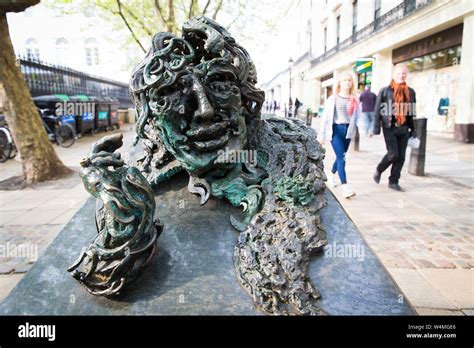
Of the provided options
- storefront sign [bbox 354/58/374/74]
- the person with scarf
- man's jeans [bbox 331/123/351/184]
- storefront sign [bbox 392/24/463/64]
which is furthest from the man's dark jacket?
storefront sign [bbox 354/58/374/74]

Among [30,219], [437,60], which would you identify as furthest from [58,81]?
[437,60]

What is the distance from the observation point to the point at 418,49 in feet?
50.2

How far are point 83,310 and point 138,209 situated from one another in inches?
18.6

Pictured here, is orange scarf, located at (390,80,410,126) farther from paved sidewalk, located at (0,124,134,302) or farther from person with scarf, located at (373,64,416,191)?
paved sidewalk, located at (0,124,134,302)

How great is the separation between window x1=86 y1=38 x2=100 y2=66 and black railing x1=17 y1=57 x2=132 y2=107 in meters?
13.6

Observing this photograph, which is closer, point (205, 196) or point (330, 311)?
point (330, 311)

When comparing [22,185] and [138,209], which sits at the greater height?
[138,209]

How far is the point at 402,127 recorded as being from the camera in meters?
5.89

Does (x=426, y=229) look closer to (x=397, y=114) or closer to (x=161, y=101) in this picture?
(x=397, y=114)

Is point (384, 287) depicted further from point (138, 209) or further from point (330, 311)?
point (138, 209)

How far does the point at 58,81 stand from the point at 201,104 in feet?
54.3

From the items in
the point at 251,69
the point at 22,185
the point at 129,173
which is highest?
the point at 251,69

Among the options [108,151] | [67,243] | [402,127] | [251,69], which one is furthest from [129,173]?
[402,127]
